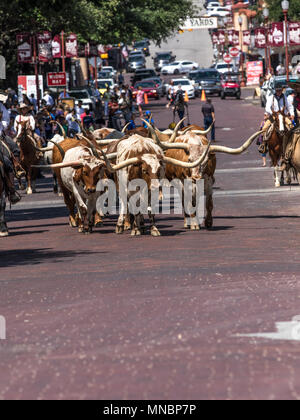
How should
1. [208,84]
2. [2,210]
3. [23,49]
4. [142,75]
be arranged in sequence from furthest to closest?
[142,75] → [208,84] → [23,49] → [2,210]

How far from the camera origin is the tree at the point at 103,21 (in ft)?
159

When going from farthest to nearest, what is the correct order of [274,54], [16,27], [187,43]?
[187,43]
[274,54]
[16,27]

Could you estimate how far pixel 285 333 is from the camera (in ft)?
32.1

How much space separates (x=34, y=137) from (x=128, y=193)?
12.9 metres

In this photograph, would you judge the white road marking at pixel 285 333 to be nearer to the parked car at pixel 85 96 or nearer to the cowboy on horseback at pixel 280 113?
the cowboy on horseback at pixel 280 113

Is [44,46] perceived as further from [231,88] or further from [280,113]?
[280,113]

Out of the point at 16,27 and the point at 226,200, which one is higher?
the point at 16,27

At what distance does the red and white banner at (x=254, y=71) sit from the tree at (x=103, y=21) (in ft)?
21.4

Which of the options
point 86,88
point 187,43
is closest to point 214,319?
point 86,88

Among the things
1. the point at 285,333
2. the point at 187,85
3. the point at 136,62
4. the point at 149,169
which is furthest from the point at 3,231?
the point at 136,62

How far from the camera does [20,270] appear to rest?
15.1 meters

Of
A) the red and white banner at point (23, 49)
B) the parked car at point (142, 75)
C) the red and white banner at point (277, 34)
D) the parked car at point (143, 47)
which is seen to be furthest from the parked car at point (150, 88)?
the parked car at point (143, 47)

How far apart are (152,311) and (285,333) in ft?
5.59
